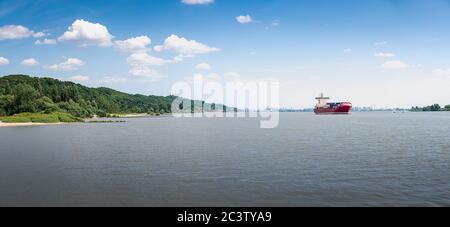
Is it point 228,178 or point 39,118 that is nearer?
point 228,178

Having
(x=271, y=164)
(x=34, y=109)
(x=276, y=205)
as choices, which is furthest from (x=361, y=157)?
(x=34, y=109)

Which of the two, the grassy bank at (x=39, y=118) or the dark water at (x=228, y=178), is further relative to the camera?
the grassy bank at (x=39, y=118)

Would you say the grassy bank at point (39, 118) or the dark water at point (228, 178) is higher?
the grassy bank at point (39, 118)

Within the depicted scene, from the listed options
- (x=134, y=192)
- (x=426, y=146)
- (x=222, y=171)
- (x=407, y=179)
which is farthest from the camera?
(x=426, y=146)

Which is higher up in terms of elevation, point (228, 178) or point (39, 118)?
point (39, 118)

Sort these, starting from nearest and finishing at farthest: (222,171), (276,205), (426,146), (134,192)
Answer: (276,205) < (134,192) < (222,171) < (426,146)

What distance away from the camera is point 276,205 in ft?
78.7

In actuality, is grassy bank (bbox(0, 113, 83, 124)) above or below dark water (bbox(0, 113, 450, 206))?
above

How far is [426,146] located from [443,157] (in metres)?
13.2

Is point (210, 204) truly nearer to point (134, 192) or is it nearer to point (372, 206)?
point (134, 192)

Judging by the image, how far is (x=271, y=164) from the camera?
1582 inches

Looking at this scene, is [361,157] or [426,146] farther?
[426,146]
